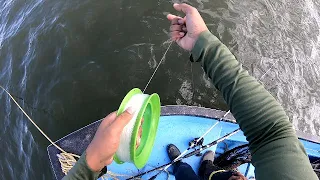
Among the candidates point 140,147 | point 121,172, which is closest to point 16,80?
point 121,172

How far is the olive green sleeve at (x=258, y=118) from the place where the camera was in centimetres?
182

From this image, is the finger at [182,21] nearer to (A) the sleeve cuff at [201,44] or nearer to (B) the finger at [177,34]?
(B) the finger at [177,34]

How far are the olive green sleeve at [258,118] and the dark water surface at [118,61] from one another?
4042 mm

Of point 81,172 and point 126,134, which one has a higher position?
point 81,172

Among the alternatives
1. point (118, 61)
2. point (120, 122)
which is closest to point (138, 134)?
point (120, 122)

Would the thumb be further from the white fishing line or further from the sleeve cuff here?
the sleeve cuff

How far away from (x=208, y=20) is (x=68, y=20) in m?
3.39

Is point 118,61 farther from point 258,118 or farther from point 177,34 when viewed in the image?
point 258,118

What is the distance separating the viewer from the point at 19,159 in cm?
630

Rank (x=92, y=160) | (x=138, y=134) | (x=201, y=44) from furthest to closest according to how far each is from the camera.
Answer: (x=138, y=134) → (x=201, y=44) → (x=92, y=160)

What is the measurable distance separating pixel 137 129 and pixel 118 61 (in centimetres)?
447

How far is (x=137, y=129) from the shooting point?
8.12ft

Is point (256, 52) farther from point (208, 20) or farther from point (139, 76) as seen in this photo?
point (139, 76)

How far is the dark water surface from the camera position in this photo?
6.38 m
